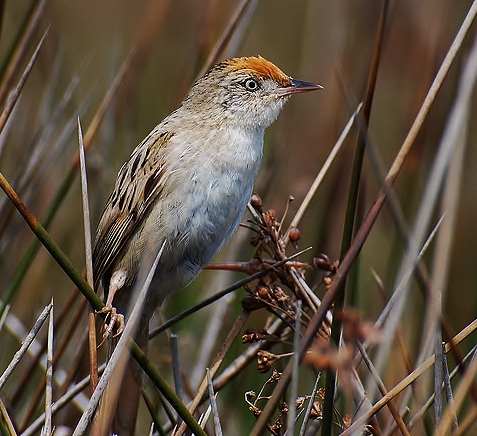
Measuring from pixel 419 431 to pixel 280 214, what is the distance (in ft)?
7.52

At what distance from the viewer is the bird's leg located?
9.32ft

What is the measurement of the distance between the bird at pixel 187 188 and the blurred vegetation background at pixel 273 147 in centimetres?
24

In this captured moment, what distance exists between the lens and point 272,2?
7.14 m

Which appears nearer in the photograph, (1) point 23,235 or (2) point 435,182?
(2) point 435,182

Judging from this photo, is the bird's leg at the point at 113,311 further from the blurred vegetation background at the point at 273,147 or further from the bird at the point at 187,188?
the blurred vegetation background at the point at 273,147

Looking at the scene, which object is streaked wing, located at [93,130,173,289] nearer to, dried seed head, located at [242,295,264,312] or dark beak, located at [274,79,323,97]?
dark beak, located at [274,79,323,97]

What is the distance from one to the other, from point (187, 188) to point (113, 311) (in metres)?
0.58

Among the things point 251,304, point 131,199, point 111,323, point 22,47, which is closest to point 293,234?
point 251,304

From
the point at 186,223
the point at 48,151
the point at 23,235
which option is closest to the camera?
the point at 186,223

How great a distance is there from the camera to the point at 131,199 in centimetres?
330

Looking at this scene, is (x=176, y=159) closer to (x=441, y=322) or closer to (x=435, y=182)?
(x=435, y=182)

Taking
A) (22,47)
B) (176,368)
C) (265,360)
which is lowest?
(176,368)

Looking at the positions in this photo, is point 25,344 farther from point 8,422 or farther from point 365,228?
point 365,228

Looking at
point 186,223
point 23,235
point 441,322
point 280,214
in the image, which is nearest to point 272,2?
point 280,214
